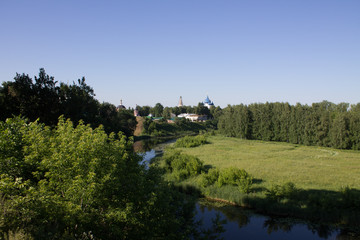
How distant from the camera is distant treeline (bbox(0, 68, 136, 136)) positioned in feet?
82.5

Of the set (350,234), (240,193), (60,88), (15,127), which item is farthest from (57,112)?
(350,234)

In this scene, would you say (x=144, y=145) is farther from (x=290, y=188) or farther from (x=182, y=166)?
(x=290, y=188)

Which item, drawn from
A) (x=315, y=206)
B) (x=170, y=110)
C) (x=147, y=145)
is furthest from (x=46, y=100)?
(x=170, y=110)

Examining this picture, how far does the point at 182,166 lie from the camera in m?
36.2

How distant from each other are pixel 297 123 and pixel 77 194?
83.8 m

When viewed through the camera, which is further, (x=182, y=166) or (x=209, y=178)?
(x=182, y=166)

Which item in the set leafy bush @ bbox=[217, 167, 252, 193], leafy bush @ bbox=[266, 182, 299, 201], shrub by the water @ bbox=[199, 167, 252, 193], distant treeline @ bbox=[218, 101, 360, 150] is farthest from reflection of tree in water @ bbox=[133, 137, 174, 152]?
distant treeline @ bbox=[218, 101, 360, 150]

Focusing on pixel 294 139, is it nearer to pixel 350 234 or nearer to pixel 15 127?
pixel 350 234

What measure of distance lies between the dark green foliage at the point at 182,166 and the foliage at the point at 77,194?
21.4m

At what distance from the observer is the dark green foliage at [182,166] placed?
34.2 m

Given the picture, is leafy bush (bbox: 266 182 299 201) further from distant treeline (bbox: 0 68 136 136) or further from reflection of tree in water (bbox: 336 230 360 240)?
distant treeline (bbox: 0 68 136 136)

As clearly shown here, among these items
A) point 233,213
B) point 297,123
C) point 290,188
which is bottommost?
point 233,213

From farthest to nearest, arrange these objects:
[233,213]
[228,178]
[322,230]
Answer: [228,178] < [233,213] < [322,230]

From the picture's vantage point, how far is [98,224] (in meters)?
10.1
